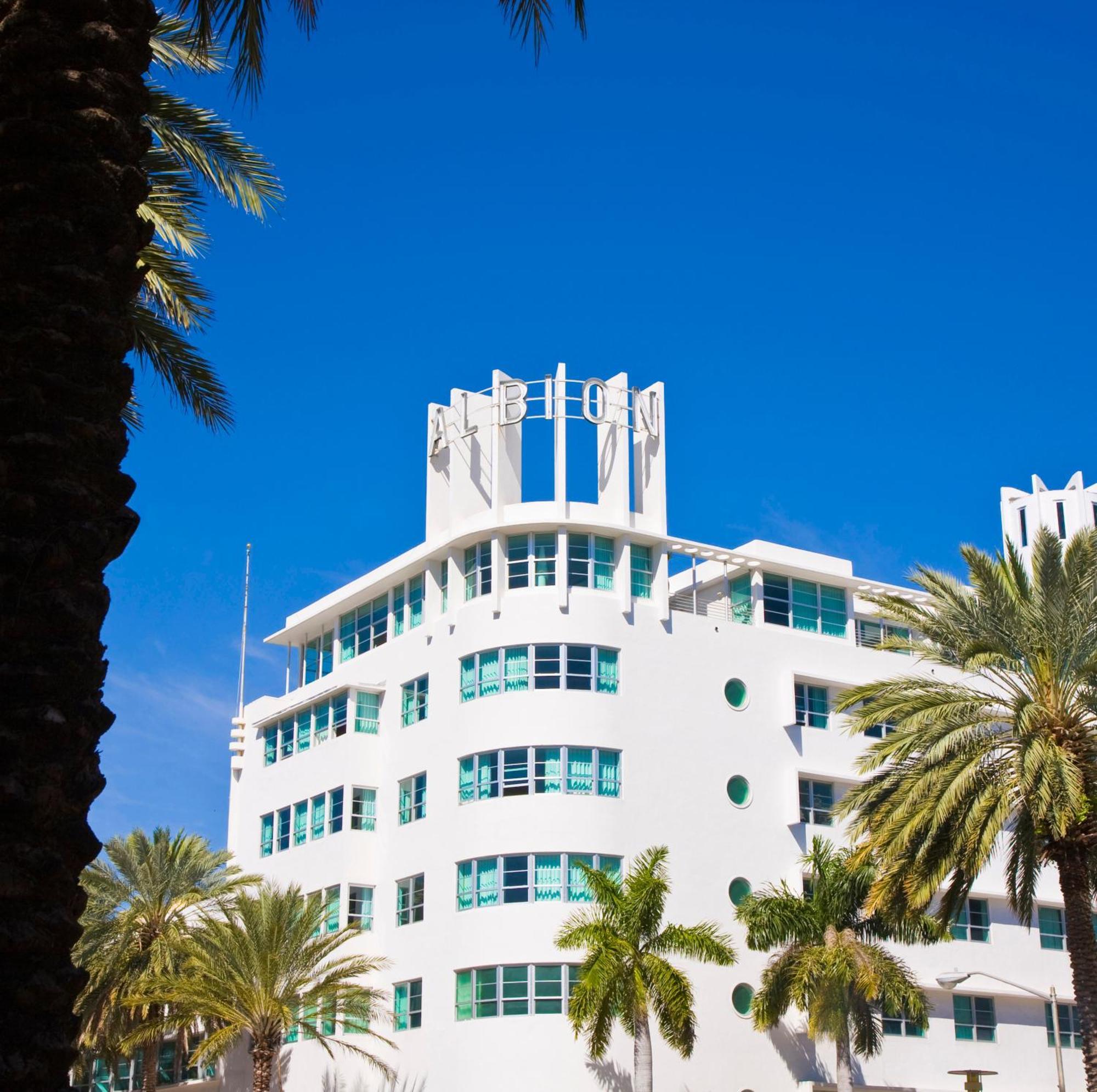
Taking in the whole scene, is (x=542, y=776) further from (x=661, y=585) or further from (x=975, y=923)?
(x=975, y=923)

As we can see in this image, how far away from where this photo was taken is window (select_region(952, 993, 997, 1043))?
5097 centimetres

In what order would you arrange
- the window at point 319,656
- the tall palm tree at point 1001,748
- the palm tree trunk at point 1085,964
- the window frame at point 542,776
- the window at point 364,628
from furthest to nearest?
the window at point 319,656 → the window at point 364,628 → the window frame at point 542,776 → the tall palm tree at point 1001,748 → the palm tree trunk at point 1085,964

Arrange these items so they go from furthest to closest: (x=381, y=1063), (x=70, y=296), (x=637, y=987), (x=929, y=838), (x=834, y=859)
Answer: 1. (x=381, y=1063)
2. (x=834, y=859)
3. (x=637, y=987)
4. (x=929, y=838)
5. (x=70, y=296)

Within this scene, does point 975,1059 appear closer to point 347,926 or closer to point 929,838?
point 347,926

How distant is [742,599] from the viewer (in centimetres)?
5275

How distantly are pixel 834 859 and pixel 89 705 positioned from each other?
118 ft

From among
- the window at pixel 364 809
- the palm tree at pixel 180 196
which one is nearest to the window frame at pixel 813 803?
the window at pixel 364 809

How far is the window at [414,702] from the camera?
50.9m

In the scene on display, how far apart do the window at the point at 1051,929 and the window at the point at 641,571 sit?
678 inches

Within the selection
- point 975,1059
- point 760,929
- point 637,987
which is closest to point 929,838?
point 637,987

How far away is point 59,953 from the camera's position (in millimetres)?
8281

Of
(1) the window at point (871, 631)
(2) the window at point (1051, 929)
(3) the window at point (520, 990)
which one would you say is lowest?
(3) the window at point (520, 990)

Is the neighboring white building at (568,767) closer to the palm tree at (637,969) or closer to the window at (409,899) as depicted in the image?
the window at (409,899)

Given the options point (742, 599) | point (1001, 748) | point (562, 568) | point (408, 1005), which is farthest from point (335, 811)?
point (1001, 748)
